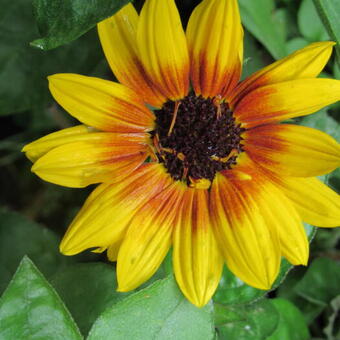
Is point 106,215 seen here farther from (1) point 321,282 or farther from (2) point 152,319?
(1) point 321,282

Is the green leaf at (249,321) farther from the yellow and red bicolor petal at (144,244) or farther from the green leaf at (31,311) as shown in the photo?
the green leaf at (31,311)

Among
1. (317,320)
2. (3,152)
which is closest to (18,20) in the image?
(3,152)

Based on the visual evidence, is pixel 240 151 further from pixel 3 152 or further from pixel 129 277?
pixel 3 152

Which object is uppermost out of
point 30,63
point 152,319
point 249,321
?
point 30,63

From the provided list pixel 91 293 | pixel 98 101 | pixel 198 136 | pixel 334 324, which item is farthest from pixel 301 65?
pixel 334 324

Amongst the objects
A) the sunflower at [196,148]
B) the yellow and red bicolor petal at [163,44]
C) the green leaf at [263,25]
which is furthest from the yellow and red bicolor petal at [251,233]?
the green leaf at [263,25]

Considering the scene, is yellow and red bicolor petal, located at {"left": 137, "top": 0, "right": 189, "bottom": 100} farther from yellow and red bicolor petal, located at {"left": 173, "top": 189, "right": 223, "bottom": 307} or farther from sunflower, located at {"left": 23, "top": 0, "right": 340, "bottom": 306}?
yellow and red bicolor petal, located at {"left": 173, "top": 189, "right": 223, "bottom": 307}
